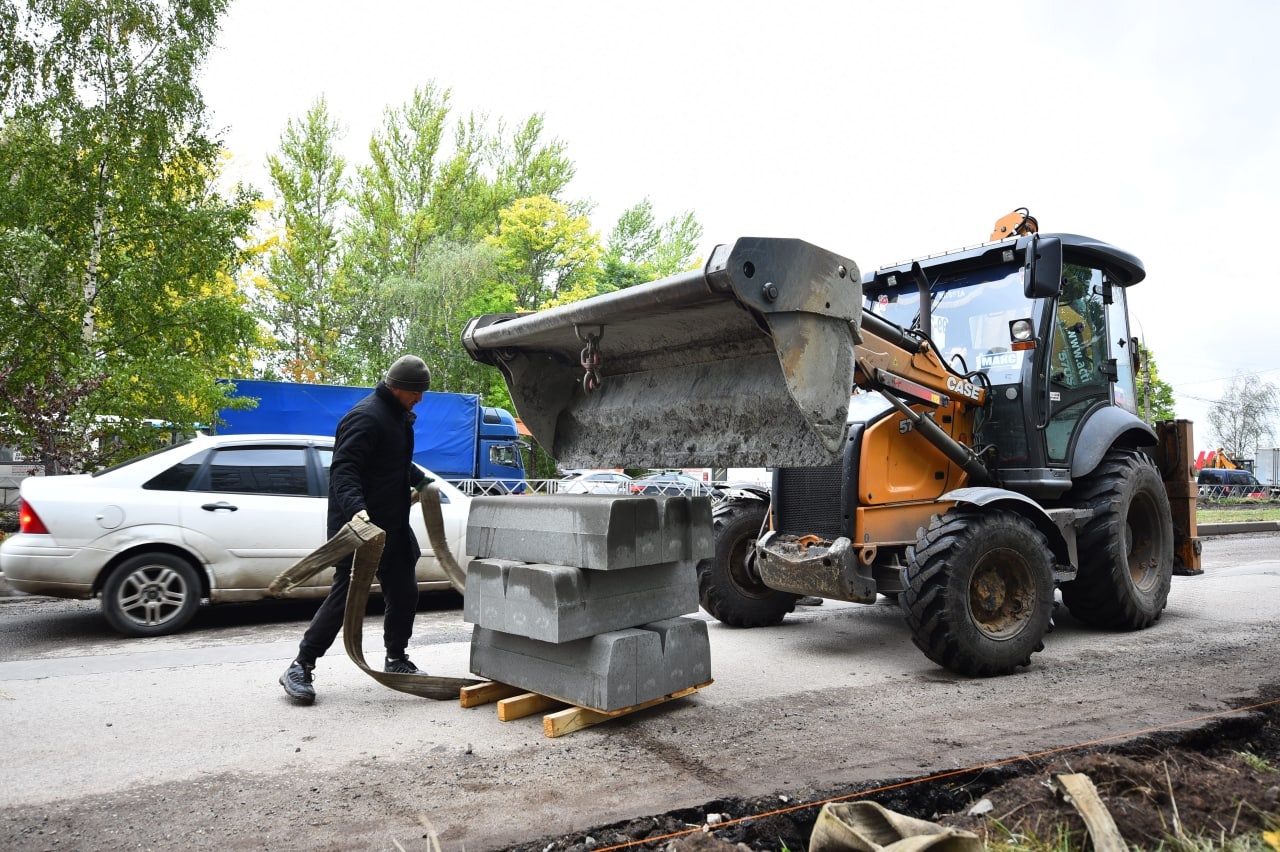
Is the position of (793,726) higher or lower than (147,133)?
lower

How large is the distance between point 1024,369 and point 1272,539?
547 inches

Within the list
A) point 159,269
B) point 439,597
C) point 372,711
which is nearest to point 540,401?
point 372,711

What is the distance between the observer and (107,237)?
40.9 ft

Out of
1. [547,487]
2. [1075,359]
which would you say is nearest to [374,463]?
[1075,359]

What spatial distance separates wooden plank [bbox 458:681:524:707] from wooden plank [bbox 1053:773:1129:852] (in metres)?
2.71

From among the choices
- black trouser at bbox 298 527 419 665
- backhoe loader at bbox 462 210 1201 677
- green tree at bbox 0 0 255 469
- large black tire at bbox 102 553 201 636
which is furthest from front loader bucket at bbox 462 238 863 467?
green tree at bbox 0 0 255 469

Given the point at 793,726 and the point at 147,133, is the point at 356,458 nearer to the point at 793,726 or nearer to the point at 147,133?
the point at 793,726

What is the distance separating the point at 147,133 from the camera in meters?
13.6

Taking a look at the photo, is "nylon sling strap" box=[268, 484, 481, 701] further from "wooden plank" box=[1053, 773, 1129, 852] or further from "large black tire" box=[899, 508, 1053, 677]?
"wooden plank" box=[1053, 773, 1129, 852]

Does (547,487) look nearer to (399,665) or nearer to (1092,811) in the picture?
(399,665)

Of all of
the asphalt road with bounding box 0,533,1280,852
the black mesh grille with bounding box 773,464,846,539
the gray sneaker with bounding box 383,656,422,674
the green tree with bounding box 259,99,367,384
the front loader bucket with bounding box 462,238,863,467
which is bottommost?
the asphalt road with bounding box 0,533,1280,852

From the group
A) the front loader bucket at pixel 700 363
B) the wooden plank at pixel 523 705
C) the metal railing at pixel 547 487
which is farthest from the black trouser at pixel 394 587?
the metal railing at pixel 547 487

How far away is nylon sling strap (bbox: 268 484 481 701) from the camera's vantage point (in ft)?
14.4

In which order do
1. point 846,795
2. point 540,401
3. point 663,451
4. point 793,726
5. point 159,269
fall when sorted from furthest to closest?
point 159,269 → point 540,401 → point 663,451 → point 793,726 → point 846,795
